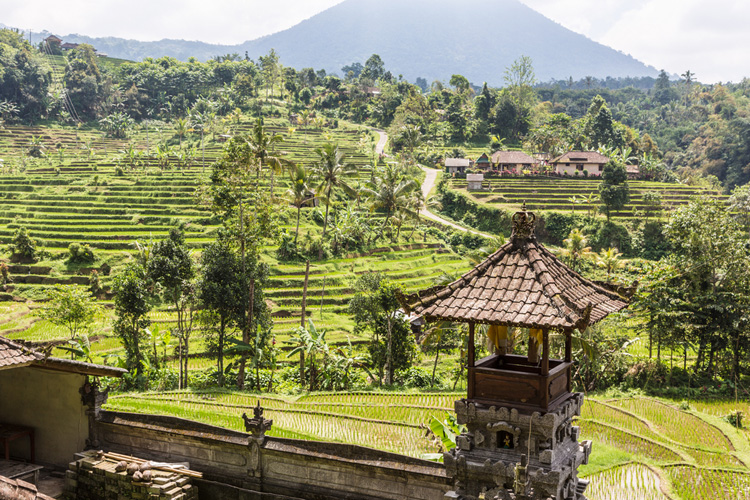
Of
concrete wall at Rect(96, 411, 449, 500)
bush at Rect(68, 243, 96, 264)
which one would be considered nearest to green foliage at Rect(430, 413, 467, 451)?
concrete wall at Rect(96, 411, 449, 500)

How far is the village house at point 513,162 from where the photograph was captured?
210 feet

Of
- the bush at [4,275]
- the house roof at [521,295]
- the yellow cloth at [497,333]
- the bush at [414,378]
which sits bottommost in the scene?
the bush at [414,378]

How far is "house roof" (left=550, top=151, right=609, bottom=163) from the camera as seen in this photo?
62.5 m

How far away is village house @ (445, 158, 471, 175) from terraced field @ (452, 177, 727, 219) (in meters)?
2.58

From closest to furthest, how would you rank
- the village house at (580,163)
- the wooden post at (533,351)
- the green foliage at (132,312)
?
the wooden post at (533,351)
the green foliage at (132,312)
the village house at (580,163)

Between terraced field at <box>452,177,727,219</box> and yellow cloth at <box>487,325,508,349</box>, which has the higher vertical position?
terraced field at <box>452,177,727,219</box>

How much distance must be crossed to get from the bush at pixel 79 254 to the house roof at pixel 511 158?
40075 millimetres

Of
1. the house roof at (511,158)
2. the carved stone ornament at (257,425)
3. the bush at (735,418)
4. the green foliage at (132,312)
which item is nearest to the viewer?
the carved stone ornament at (257,425)

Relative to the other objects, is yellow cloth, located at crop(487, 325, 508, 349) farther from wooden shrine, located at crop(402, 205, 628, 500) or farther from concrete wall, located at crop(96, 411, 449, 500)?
concrete wall, located at crop(96, 411, 449, 500)

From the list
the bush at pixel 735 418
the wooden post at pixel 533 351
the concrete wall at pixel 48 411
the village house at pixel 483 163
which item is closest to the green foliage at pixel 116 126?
the village house at pixel 483 163

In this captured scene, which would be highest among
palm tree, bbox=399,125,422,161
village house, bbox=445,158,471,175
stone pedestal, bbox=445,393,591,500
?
palm tree, bbox=399,125,422,161

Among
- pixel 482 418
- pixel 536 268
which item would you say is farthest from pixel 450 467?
pixel 536 268

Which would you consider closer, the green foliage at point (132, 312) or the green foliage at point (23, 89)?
the green foliage at point (132, 312)

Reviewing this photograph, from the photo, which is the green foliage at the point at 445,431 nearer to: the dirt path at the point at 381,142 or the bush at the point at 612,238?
the bush at the point at 612,238
